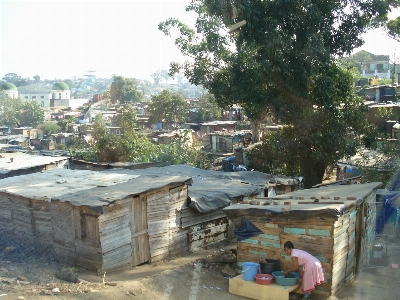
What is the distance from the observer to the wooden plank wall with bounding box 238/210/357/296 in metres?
8.33

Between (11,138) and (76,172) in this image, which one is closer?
(76,172)

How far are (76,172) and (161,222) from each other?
4.28 metres

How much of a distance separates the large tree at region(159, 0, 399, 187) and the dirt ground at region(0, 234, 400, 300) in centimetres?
719

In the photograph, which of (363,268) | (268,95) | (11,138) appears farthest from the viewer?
(11,138)

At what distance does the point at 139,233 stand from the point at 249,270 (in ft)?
10.6

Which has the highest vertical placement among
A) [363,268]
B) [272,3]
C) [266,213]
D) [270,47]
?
[272,3]

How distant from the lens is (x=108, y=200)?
9.60 m

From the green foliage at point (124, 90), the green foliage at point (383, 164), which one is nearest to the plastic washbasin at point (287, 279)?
the green foliage at point (383, 164)

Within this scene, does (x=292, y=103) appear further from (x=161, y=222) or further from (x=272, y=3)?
(x=161, y=222)

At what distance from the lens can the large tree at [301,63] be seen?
1656 cm

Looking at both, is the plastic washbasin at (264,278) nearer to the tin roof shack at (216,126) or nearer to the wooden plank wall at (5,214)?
the wooden plank wall at (5,214)

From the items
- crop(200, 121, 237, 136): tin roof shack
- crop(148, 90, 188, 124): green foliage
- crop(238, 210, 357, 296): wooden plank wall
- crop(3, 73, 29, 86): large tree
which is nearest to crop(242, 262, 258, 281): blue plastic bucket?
crop(238, 210, 357, 296): wooden plank wall

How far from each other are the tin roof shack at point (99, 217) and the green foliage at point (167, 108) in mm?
31593

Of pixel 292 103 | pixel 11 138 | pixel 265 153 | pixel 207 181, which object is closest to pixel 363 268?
pixel 207 181
